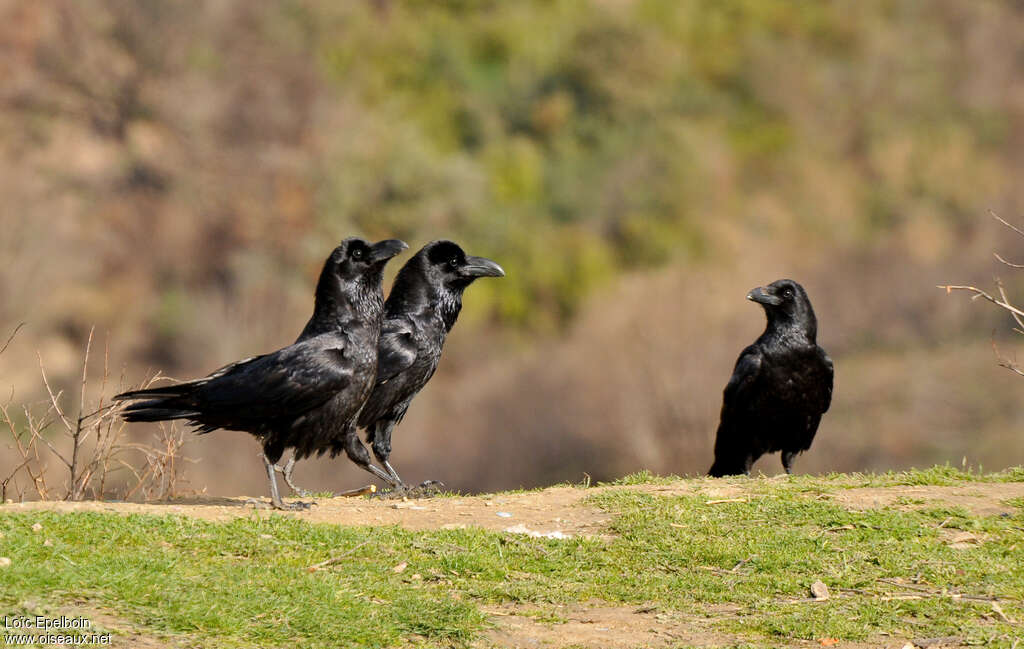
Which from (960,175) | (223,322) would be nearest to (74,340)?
(223,322)

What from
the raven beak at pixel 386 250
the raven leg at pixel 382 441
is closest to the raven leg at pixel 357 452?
the raven leg at pixel 382 441

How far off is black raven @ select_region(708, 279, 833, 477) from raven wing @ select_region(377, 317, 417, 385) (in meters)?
2.71

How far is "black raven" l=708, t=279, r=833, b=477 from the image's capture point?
35.4 feet

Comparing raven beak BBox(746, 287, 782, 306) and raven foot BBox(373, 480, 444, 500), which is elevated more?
raven beak BBox(746, 287, 782, 306)

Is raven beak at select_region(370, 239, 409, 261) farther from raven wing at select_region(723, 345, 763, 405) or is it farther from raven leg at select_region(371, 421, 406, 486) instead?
raven wing at select_region(723, 345, 763, 405)

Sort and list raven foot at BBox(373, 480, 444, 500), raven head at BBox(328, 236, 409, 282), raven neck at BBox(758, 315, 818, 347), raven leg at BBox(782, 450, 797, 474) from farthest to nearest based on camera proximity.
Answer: raven leg at BBox(782, 450, 797, 474) < raven neck at BBox(758, 315, 818, 347) < raven foot at BBox(373, 480, 444, 500) < raven head at BBox(328, 236, 409, 282)

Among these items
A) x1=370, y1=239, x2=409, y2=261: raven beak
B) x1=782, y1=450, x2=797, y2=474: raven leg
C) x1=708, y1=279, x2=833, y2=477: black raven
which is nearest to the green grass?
x1=370, y1=239, x2=409, y2=261: raven beak

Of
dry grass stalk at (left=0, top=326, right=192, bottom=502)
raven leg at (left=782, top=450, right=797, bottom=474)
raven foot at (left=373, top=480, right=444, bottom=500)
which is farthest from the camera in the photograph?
raven leg at (left=782, top=450, right=797, bottom=474)

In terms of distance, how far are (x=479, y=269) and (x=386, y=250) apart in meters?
1.51

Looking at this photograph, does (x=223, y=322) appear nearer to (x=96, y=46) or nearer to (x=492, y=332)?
(x=492, y=332)

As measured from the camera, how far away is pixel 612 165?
5425 cm

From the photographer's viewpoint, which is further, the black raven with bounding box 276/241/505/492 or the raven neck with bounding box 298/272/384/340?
the black raven with bounding box 276/241/505/492

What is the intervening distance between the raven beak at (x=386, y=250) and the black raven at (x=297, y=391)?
27cm

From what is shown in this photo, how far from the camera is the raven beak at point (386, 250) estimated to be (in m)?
9.14
